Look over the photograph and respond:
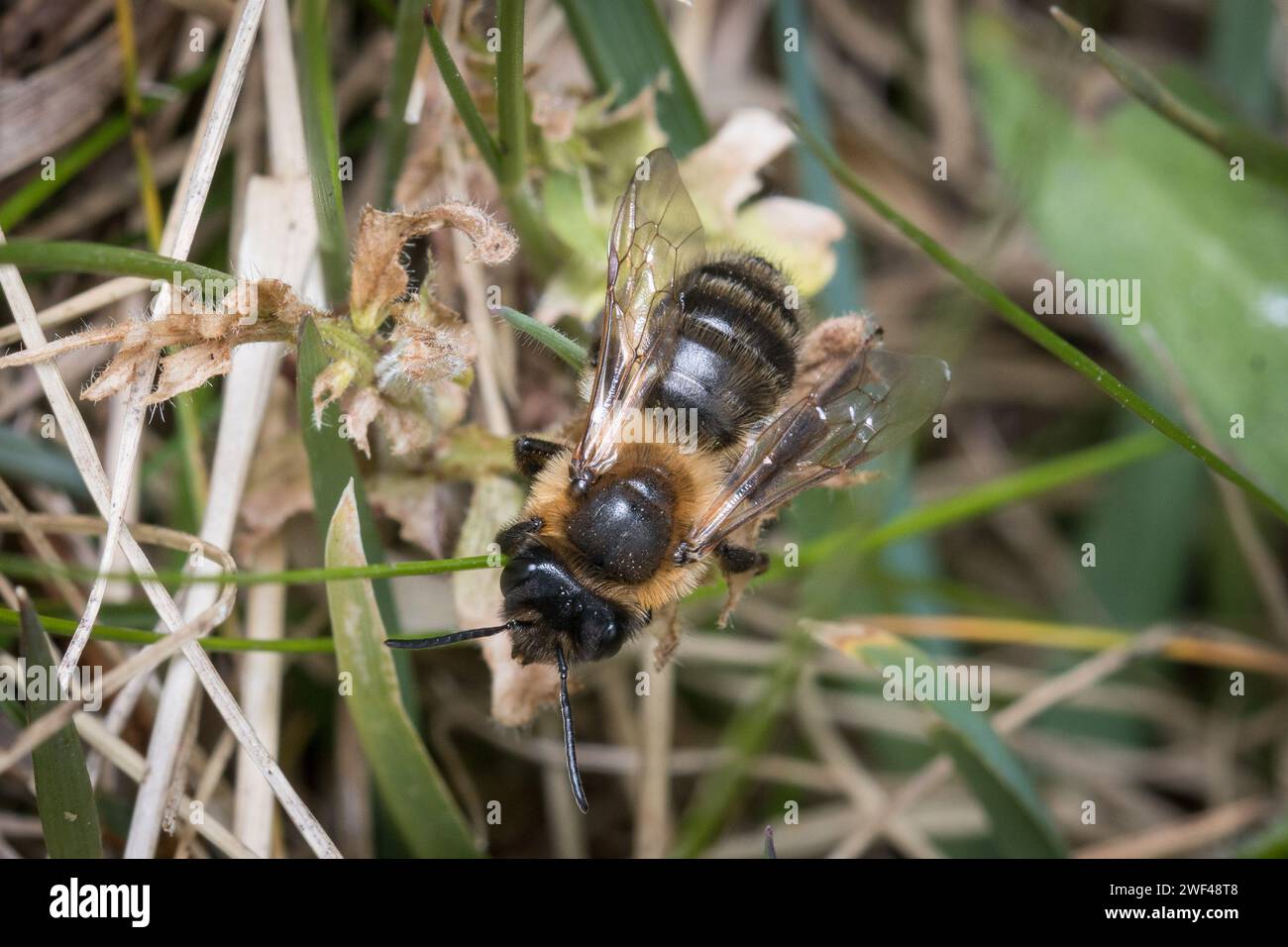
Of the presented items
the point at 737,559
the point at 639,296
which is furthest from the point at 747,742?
the point at 639,296

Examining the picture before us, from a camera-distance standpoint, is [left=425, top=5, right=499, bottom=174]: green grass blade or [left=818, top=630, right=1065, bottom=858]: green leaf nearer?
[left=425, top=5, right=499, bottom=174]: green grass blade

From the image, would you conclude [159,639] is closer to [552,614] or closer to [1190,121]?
[552,614]

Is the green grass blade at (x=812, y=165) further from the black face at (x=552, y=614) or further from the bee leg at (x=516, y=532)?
the black face at (x=552, y=614)

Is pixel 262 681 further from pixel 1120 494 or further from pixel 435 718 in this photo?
pixel 1120 494

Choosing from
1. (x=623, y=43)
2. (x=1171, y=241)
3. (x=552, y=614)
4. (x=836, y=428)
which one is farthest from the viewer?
Answer: (x=1171, y=241)

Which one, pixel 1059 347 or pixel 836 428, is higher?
pixel 1059 347

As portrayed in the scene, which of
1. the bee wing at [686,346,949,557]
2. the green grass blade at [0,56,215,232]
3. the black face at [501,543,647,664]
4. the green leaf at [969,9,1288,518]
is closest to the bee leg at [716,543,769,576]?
the bee wing at [686,346,949,557]

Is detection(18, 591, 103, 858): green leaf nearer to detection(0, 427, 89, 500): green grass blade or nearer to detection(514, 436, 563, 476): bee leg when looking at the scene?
detection(0, 427, 89, 500): green grass blade
